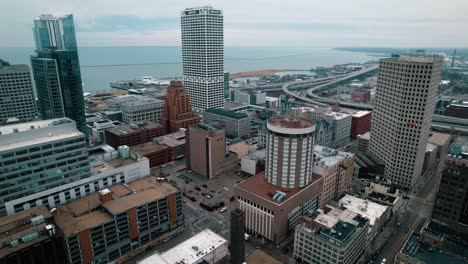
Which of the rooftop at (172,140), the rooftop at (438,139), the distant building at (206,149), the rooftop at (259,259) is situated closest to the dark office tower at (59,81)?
the rooftop at (172,140)

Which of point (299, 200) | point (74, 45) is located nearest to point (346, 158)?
point (299, 200)

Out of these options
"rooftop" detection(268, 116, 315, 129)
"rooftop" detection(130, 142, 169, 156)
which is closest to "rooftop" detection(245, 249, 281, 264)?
"rooftop" detection(268, 116, 315, 129)

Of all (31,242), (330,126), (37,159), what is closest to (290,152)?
(31,242)

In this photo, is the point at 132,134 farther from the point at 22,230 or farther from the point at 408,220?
the point at 408,220

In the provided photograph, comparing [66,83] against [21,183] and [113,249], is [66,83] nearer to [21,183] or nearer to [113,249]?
[21,183]

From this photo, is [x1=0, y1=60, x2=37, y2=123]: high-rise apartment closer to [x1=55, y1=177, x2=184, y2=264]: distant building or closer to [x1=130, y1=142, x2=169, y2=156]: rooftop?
[x1=130, y1=142, x2=169, y2=156]: rooftop
